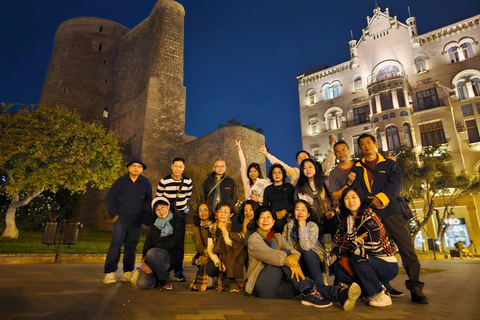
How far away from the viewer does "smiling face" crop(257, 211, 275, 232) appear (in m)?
3.74

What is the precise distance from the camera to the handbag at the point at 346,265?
10.7 ft

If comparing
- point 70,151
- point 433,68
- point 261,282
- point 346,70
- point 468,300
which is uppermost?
point 346,70

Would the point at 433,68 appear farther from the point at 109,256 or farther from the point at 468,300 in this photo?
the point at 109,256

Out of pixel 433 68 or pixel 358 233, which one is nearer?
pixel 358 233

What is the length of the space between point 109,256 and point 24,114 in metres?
11.8

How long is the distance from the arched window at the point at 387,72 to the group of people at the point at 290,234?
28683 millimetres

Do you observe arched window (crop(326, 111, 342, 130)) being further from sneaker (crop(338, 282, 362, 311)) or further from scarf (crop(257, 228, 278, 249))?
sneaker (crop(338, 282, 362, 311))

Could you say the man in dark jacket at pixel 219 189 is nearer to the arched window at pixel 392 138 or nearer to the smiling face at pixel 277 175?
the smiling face at pixel 277 175

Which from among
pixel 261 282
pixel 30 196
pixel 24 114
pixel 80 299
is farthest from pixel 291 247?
pixel 24 114

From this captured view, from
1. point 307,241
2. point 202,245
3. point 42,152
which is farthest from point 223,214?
point 42,152

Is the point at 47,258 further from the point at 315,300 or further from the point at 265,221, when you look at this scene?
the point at 315,300

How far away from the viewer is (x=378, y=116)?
27.0 meters

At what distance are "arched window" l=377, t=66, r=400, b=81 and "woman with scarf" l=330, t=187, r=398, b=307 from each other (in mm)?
29432

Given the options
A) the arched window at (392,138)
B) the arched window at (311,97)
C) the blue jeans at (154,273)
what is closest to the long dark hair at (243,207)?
the blue jeans at (154,273)
